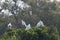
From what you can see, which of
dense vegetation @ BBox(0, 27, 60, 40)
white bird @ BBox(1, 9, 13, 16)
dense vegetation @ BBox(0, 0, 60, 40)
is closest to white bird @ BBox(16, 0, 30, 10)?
dense vegetation @ BBox(0, 0, 60, 40)

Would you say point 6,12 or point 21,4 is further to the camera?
point 21,4

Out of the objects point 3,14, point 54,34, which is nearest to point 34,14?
point 3,14

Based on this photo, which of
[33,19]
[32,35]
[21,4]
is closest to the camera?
[32,35]

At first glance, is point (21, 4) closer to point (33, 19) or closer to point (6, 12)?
point (6, 12)

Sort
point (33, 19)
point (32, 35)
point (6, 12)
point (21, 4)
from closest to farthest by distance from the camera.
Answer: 1. point (32, 35)
2. point (33, 19)
3. point (6, 12)
4. point (21, 4)

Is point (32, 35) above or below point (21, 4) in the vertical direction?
above

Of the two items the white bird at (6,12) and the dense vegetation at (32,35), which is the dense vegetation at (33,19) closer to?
the dense vegetation at (32,35)

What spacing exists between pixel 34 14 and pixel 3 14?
2.35m

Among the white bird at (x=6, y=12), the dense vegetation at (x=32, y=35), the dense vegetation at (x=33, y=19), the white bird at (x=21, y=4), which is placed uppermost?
the dense vegetation at (x=32, y=35)

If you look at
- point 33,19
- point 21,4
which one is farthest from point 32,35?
point 21,4

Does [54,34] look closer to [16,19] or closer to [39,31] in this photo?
[39,31]

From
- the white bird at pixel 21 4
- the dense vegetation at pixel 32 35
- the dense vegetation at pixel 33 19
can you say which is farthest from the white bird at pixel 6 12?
the dense vegetation at pixel 32 35

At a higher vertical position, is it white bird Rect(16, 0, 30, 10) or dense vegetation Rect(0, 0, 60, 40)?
dense vegetation Rect(0, 0, 60, 40)

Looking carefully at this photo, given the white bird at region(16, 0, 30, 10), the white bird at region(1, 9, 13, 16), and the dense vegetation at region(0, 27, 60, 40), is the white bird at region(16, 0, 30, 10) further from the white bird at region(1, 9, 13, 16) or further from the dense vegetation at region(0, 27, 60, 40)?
the dense vegetation at region(0, 27, 60, 40)
